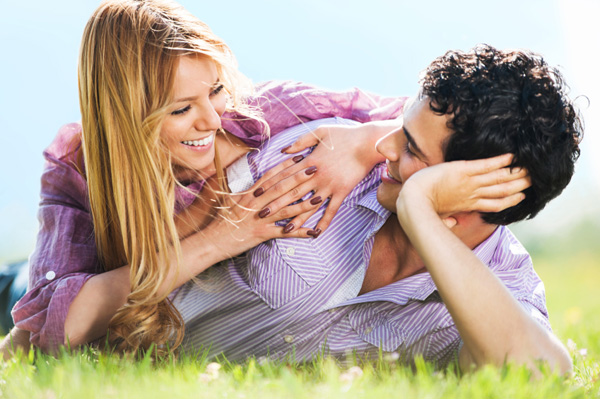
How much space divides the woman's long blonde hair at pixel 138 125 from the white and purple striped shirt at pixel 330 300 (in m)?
0.32

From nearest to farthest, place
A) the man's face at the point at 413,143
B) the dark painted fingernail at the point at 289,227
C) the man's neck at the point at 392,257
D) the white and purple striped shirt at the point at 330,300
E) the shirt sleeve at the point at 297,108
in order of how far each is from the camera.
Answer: the man's face at the point at 413,143 → the white and purple striped shirt at the point at 330,300 → the dark painted fingernail at the point at 289,227 → the man's neck at the point at 392,257 → the shirt sleeve at the point at 297,108

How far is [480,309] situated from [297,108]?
1.65 metres

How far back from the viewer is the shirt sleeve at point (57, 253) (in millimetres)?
3336

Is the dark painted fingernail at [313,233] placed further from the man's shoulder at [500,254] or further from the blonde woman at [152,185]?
the man's shoulder at [500,254]

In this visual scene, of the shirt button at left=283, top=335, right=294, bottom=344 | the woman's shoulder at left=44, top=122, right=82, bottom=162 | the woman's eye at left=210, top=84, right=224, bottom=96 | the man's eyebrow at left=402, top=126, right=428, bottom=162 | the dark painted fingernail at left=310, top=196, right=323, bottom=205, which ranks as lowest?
the shirt button at left=283, top=335, right=294, bottom=344

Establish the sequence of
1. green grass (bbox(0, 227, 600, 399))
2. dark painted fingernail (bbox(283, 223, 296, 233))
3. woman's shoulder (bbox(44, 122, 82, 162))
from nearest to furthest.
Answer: green grass (bbox(0, 227, 600, 399)) → dark painted fingernail (bbox(283, 223, 296, 233)) → woman's shoulder (bbox(44, 122, 82, 162))

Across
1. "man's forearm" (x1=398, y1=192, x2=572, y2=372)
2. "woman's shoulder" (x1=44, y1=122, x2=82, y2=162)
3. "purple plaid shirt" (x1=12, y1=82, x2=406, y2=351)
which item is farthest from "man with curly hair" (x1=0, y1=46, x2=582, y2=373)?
"woman's shoulder" (x1=44, y1=122, x2=82, y2=162)

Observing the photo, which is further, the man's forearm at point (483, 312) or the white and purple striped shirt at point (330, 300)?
the white and purple striped shirt at point (330, 300)

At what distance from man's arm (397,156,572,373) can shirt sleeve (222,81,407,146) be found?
4.00ft

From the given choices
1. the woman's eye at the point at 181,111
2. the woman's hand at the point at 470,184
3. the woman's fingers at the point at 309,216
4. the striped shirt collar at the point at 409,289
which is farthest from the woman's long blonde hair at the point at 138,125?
the woman's hand at the point at 470,184

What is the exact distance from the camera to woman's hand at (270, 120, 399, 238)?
348cm

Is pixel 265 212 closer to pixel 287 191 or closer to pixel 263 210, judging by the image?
pixel 263 210

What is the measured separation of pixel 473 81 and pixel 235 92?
1358mm

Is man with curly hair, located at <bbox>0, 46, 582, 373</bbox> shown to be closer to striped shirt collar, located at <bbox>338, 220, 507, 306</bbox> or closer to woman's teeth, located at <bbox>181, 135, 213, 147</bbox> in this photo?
striped shirt collar, located at <bbox>338, 220, 507, 306</bbox>
